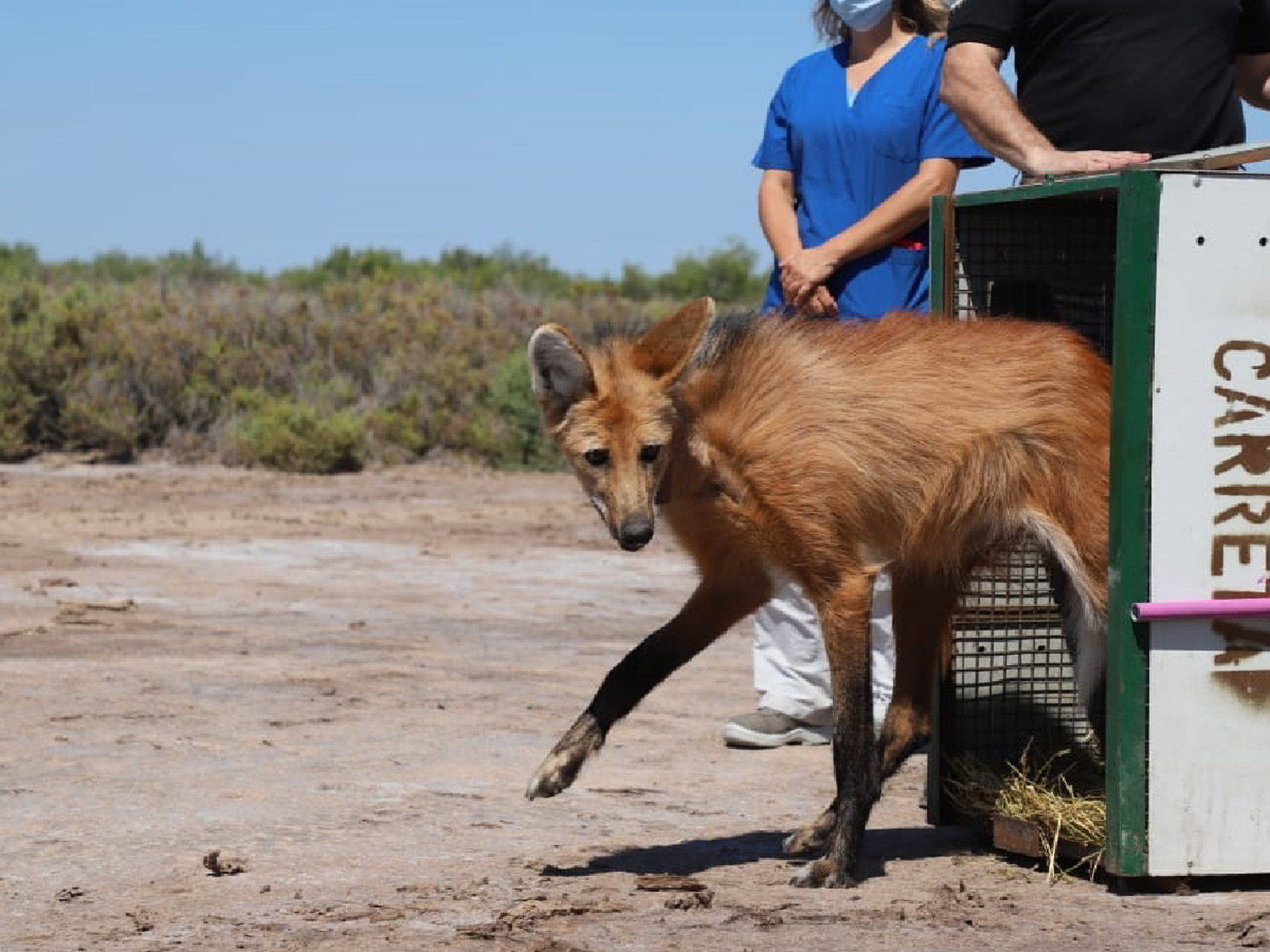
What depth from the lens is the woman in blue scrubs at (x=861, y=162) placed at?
21.5 ft

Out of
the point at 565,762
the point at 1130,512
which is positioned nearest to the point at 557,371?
the point at 565,762

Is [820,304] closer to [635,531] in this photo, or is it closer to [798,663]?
[798,663]

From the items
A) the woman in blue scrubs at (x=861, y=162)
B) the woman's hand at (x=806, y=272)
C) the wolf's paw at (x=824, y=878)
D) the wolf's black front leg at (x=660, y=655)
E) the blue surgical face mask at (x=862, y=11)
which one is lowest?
the wolf's paw at (x=824, y=878)

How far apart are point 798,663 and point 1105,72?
2538 millimetres

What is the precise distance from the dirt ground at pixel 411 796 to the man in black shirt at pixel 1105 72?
2.17 meters

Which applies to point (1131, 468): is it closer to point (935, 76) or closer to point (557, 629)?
point (935, 76)

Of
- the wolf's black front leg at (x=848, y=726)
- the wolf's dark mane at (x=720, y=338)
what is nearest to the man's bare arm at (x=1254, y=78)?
the wolf's dark mane at (x=720, y=338)

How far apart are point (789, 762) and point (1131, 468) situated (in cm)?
249

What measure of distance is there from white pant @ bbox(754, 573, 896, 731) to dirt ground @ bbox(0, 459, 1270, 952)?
184 millimetres

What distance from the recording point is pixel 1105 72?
583cm

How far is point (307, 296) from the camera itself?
30.0 m

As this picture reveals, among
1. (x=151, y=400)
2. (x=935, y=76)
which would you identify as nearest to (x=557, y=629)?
(x=935, y=76)

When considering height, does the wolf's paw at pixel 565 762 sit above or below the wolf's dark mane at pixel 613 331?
below

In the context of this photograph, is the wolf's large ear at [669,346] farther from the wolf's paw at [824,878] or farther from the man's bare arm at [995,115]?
the wolf's paw at [824,878]
